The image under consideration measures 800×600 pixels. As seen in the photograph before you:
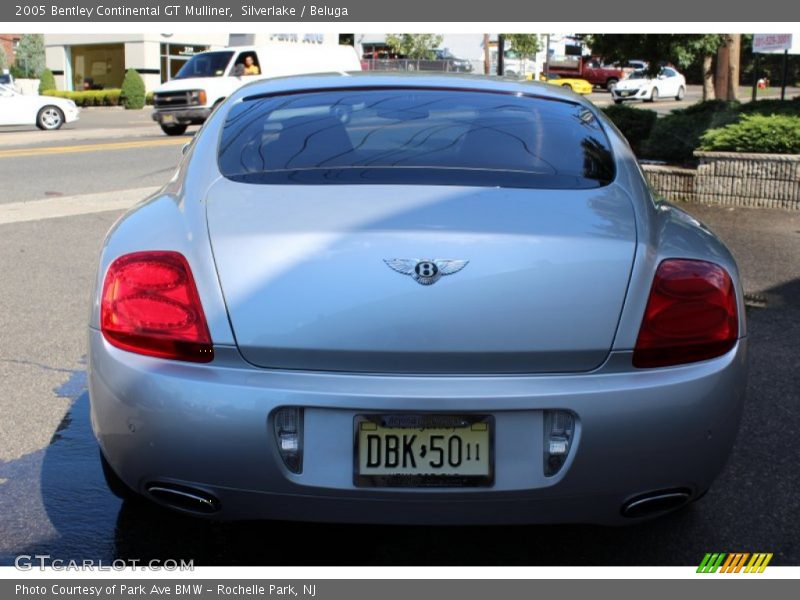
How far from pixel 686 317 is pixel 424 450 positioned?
813mm

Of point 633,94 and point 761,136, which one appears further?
point 633,94

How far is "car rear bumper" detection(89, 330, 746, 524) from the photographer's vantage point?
2699 mm

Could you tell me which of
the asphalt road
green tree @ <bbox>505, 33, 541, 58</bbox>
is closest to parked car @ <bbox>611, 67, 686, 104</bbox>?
green tree @ <bbox>505, 33, 541, 58</bbox>

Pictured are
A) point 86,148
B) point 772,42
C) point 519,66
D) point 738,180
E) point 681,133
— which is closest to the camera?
point 738,180

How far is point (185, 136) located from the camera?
24797 millimetres

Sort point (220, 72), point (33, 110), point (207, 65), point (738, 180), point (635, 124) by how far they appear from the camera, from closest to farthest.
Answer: point (738, 180) → point (635, 124) → point (220, 72) → point (207, 65) → point (33, 110)

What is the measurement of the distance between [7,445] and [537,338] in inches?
98.0

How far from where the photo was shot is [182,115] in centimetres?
2420

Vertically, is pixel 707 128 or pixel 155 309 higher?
pixel 155 309

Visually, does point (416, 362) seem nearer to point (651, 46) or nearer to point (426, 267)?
point (426, 267)

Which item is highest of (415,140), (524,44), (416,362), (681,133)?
(415,140)

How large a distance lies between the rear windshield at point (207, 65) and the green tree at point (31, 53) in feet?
129

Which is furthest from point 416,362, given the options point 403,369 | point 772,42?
point 772,42

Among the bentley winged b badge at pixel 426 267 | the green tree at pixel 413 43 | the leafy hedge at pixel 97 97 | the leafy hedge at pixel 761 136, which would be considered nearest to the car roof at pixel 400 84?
the bentley winged b badge at pixel 426 267
